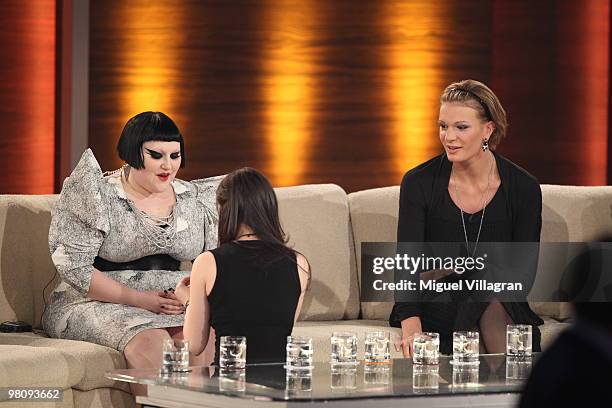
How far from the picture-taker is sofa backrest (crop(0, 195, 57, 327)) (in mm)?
4391

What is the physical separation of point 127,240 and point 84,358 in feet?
1.82

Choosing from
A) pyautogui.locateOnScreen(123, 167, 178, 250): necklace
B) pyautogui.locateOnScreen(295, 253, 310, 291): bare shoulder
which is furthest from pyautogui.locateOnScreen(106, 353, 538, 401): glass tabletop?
pyautogui.locateOnScreen(123, 167, 178, 250): necklace

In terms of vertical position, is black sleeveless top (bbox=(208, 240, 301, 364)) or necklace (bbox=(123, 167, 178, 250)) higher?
necklace (bbox=(123, 167, 178, 250))

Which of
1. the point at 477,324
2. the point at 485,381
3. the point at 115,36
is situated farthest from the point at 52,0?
the point at 485,381

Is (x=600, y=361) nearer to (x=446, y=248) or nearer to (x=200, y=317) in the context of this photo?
(x=200, y=317)

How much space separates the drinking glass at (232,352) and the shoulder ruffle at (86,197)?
1.35m

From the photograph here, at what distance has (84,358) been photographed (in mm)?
3822

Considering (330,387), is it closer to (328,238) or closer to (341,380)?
(341,380)

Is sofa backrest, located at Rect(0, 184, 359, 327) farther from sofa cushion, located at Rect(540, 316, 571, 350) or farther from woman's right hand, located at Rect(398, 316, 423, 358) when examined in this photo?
sofa cushion, located at Rect(540, 316, 571, 350)

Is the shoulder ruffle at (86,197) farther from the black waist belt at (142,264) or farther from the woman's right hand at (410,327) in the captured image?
the woman's right hand at (410,327)

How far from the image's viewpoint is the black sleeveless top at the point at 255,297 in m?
3.20

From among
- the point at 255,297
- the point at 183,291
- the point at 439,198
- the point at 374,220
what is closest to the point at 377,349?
the point at 255,297

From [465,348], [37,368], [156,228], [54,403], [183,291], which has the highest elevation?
[156,228]

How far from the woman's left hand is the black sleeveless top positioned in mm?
643
